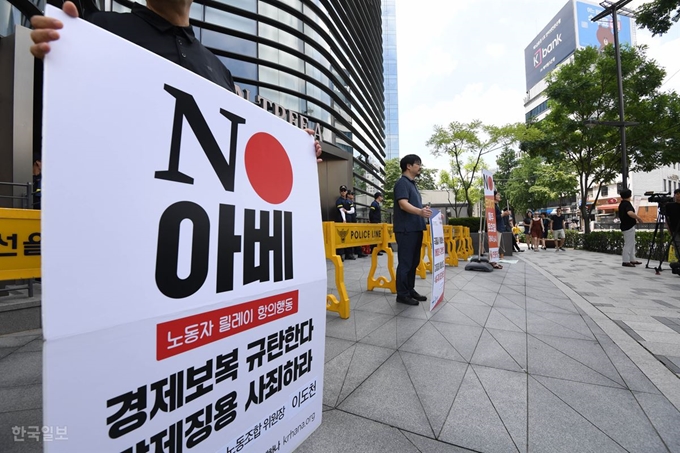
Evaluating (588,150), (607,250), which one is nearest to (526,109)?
(588,150)

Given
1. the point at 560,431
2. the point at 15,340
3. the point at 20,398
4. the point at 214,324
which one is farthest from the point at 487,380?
the point at 15,340

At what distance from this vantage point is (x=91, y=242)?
0.65 m

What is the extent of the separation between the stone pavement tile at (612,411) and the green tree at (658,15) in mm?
9957

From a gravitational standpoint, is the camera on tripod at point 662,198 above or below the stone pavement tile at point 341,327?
above

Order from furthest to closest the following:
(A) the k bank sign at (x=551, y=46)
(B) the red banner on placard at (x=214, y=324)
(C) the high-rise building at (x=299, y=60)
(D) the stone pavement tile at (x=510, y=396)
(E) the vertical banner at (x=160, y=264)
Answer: (A) the k bank sign at (x=551, y=46), (C) the high-rise building at (x=299, y=60), (D) the stone pavement tile at (x=510, y=396), (B) the red banner on placard at (x=214, y=324), (E) the vertical banner at (x=160, y=264)

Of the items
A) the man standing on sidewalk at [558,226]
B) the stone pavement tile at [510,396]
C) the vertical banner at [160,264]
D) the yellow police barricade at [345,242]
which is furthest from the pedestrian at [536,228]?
the vertical banner at [160,264]

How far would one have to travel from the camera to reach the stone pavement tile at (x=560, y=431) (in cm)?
142

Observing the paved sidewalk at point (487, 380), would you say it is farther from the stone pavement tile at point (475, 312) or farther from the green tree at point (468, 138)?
the green tree at point (468, 138)

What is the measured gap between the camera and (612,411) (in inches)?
66.2

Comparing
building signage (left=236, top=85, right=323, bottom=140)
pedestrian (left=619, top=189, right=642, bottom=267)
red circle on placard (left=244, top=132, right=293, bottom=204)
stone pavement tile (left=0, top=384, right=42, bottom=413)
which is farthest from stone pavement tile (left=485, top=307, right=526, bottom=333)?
building signage (left=236, top=85, right=323, bottom=140)

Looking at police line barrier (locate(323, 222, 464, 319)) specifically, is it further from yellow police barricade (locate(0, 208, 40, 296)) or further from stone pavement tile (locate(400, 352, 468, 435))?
yellow police barricade (locate(0, 208, 40, 296))

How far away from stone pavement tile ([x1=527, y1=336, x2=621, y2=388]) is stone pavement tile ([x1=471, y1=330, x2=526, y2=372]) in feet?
0.41

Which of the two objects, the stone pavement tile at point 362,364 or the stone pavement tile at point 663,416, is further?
the stone pavement tile at point 362,364

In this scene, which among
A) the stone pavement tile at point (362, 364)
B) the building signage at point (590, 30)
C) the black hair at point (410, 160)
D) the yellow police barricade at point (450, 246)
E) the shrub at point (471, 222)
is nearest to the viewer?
the stone pavement tile at point (362, 364)
